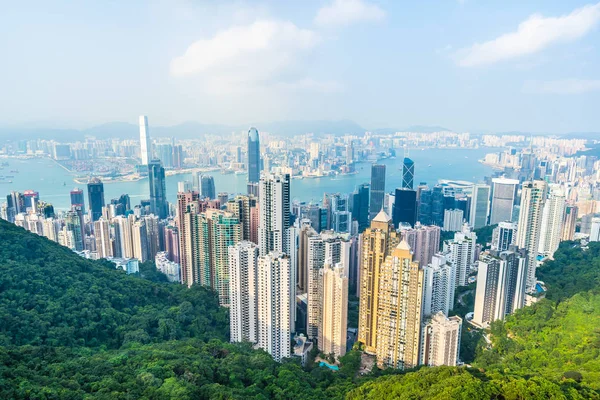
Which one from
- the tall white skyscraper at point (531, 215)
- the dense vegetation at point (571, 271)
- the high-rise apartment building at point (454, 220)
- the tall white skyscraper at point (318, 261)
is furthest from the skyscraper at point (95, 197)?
the dense vegetation at point (571, 271)

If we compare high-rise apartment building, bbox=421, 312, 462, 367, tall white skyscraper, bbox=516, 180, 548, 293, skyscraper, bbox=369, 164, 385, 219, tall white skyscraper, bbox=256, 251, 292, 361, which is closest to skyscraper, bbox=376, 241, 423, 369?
high-rise apartment building, bbox=421, 312, 462, 367

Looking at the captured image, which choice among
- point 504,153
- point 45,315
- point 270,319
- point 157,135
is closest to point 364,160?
point 504,153

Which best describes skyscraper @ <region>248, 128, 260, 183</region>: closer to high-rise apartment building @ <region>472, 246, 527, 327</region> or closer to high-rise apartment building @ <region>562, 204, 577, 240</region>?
high-rise apartment building @ <region>562, 204, 577, 240</region>

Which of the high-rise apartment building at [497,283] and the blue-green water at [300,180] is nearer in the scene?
Answer: the high-rise apartment building at [497,283]

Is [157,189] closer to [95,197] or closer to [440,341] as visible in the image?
[95,197]

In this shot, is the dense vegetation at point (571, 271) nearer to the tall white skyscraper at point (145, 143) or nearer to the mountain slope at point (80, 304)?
the mountain slope at point (80, 304)

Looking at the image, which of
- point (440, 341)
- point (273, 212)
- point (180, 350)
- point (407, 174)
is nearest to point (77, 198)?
point (273, 212)
